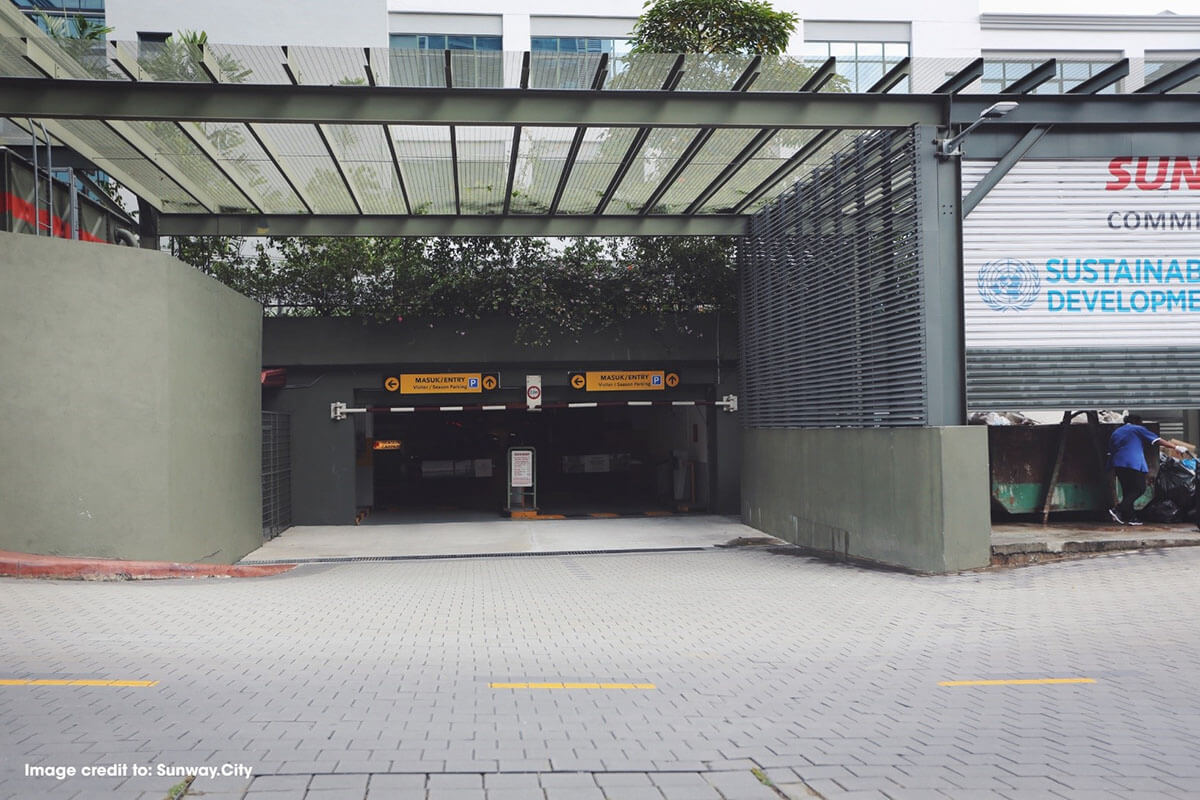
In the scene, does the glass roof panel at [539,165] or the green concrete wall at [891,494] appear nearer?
the green concrete wall at [891,494]

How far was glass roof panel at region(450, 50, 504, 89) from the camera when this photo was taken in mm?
11789

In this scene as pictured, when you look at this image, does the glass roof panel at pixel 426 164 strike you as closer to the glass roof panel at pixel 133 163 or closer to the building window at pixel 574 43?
the glass roof panel at pixel 133 163

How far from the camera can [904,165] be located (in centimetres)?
1227

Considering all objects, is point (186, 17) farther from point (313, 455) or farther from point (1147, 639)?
point (1147, 639)

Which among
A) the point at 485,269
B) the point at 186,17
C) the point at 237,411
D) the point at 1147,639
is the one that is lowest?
the point at 1147,639

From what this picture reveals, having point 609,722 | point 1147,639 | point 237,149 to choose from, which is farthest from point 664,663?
point 237,149

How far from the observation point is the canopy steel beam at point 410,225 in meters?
17.2

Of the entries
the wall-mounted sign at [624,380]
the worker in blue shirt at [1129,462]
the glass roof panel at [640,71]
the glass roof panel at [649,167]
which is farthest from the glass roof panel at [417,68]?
the worker in blue shirt at [1129,462]

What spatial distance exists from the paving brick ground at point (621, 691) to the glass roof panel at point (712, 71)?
6.06 m

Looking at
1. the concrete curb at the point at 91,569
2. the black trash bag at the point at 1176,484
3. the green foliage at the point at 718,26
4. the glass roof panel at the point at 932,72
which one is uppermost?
the green foliage at the point at 718,26

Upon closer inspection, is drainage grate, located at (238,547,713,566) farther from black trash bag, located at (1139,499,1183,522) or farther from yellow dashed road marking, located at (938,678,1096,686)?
yellow dashed road marking, located at (938,678,1096,686)

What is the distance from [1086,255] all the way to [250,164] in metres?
11.3

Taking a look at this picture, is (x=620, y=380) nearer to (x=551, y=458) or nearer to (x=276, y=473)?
(x=276, y=473)

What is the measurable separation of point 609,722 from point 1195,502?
11.9 meters
